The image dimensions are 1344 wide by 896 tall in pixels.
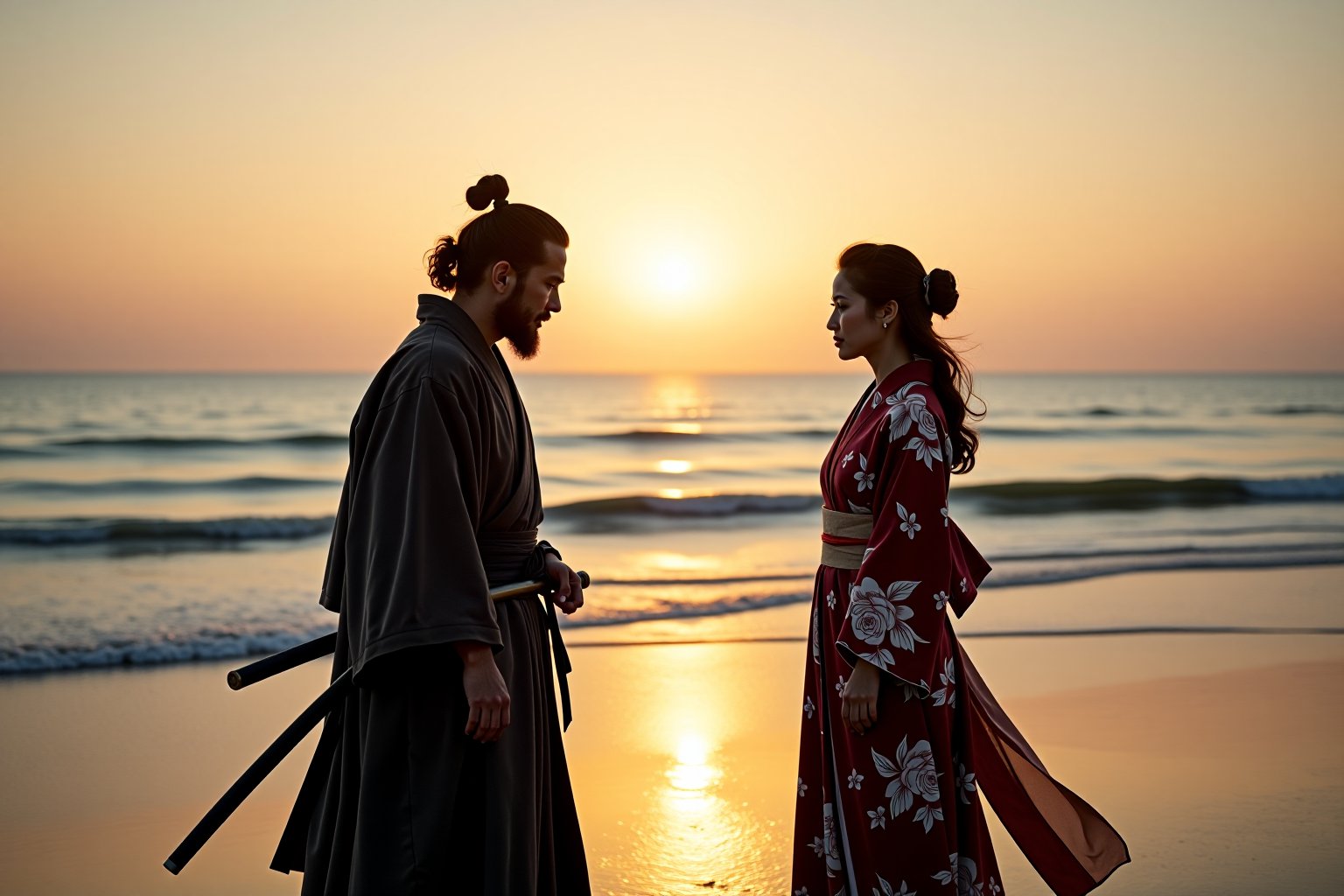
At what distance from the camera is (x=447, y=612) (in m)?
1.93

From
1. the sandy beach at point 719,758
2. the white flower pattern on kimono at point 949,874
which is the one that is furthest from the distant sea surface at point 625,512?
the white flower pattern on kimono at point 949,874

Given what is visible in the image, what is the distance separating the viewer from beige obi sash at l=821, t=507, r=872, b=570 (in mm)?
2426

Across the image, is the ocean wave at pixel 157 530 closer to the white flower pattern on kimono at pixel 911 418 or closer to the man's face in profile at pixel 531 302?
the man's face in profile at pixel 531 302

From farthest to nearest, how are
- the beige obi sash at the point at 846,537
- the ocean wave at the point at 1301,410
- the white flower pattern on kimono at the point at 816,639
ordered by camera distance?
the ocean wave at the point at 1301,410
the white flower pattern on kimono at the point at 816,639
the beige obi sash at the point at 846,537

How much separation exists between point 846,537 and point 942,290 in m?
0.54

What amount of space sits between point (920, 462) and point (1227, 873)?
1.65 m

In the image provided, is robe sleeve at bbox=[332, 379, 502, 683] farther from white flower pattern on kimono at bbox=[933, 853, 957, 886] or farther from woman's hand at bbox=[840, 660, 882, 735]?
white flower pattern on kimono at bbox=[933, 853, 957, 886]

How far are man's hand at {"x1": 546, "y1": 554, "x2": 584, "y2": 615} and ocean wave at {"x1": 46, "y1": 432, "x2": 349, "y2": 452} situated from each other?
792 inches

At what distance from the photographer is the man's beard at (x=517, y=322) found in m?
2.19

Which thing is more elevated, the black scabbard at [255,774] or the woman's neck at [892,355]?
the woman's neck at [892,355]

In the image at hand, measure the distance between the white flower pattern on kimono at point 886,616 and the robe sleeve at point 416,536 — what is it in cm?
73

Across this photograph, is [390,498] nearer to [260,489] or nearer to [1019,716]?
[1019,716]

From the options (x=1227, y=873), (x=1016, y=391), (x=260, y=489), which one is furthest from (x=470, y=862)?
(x=1016, y=391)

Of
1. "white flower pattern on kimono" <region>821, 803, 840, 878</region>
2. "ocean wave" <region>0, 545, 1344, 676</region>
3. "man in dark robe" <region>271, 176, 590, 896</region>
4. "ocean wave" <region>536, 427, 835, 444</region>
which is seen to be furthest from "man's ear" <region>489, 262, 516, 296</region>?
"ocean wave" <region>536, 427, 835, 444</region>
